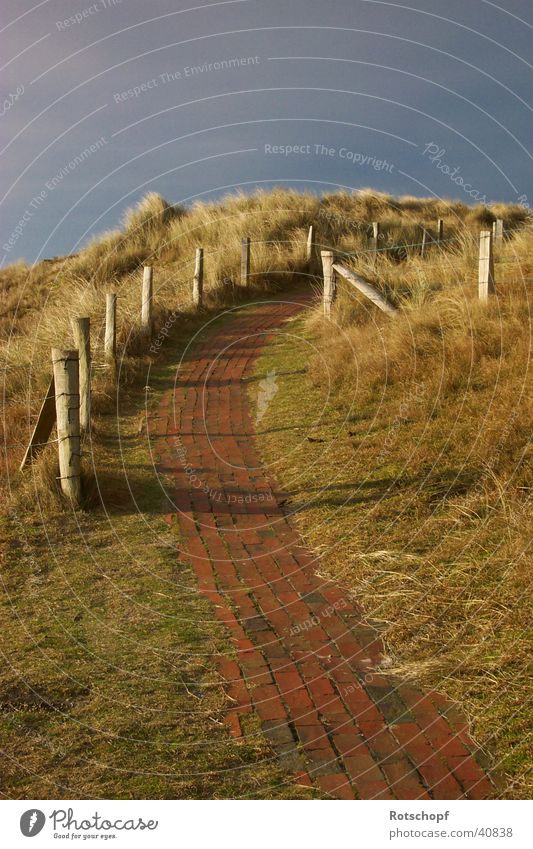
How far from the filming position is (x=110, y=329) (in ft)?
43.4

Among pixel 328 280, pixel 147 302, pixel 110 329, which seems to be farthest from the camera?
pixel 147 302

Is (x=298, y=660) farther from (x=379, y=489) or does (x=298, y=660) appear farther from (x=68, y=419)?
(x=68, y=419)

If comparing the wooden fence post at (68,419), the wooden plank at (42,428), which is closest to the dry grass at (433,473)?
the wooden fence post at (68,419)

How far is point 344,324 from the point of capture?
517 inches

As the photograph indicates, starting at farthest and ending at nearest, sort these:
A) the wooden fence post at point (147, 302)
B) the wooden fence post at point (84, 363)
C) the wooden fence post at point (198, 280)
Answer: the wooden fence post at point (198, 280) < the wooden fence post at point (147, 302) < the wooden fence post at point (84, 363)

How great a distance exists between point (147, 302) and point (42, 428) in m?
6.32

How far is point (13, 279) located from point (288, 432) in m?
23.1

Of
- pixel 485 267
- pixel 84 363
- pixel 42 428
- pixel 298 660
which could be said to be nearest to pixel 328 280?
pixel 485 267

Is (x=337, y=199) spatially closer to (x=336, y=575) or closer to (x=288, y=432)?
(x=288, y=432)

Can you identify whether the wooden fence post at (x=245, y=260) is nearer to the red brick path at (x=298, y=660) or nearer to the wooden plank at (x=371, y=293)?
the wooden plank at (x=371, y=293)

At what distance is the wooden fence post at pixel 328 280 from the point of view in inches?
551

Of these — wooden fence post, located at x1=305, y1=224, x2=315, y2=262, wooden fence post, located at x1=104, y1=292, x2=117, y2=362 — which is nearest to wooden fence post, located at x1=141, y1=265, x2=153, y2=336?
wooden fence post, located at x1=104, y1=292, x2=117, y2=362

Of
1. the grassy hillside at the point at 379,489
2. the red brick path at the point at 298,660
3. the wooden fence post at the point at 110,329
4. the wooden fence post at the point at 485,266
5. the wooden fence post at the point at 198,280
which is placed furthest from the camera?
the wooden fence post at the point at 198,280

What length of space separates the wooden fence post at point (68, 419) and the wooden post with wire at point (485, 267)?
5746mm
